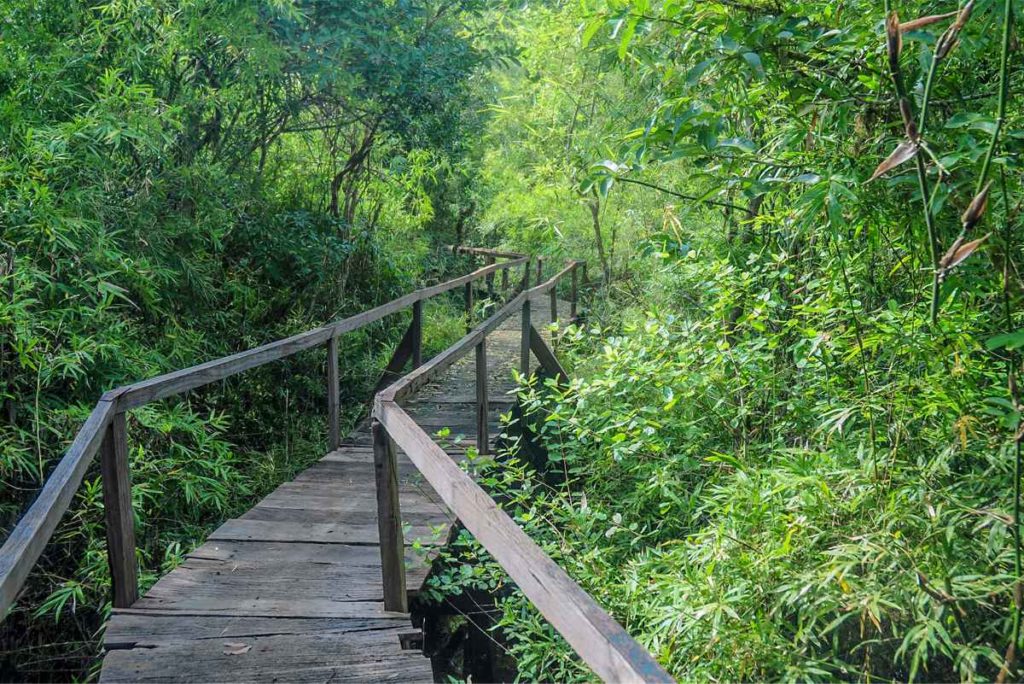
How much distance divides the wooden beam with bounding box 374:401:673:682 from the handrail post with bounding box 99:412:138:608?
1.41 meters

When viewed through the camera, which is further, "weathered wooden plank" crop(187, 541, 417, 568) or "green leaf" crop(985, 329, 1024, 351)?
"weathered wooden plank" crop(187, 541, 417, 568)

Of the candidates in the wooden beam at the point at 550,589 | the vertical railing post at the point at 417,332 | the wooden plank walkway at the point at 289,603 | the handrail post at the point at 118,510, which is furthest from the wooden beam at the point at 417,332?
the wooden beam at the point at 550,589

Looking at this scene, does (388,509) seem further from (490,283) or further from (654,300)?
(490,283)

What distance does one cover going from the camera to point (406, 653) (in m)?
2.77

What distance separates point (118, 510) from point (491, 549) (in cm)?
192

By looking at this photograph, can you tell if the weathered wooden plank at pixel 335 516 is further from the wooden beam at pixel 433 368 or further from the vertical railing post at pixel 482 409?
the vertical railing post at pixel 482 409

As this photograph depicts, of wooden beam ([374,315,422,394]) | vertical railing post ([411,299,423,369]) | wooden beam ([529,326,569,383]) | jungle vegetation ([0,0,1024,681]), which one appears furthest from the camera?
wooden beam ([529,326,569,383])

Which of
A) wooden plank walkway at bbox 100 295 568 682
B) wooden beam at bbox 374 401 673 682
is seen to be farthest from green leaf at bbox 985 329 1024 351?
wooden plank walkway at bbox 100 295 568 682

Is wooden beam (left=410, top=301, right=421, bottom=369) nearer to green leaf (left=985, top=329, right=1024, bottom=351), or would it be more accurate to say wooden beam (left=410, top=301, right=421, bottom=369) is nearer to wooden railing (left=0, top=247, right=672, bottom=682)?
wooden railing (left=0, top=247, right=672, bottom=682)

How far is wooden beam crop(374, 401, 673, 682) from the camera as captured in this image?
1.11 metres

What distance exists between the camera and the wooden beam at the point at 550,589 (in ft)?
3.63

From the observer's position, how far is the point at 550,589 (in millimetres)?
1341

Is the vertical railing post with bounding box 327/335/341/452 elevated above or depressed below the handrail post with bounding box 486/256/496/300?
above

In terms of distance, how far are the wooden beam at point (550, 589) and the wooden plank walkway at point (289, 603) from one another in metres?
0.97
